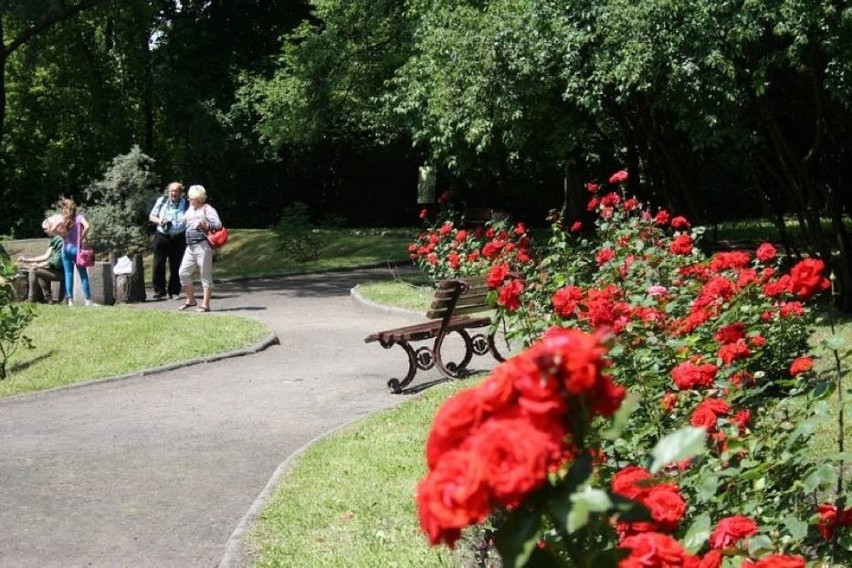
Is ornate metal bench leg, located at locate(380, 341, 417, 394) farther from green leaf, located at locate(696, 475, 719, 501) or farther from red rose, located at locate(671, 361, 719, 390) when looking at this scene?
green leaf, located at locate(696, 475, 719, 501)

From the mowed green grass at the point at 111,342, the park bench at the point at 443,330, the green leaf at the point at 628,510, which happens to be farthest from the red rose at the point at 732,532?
the mowed green grass at the point at 111,342

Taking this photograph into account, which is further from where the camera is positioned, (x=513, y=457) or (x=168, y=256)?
(x=168, y=256)

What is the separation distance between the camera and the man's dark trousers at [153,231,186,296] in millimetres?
19344

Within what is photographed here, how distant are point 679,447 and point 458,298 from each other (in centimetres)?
929

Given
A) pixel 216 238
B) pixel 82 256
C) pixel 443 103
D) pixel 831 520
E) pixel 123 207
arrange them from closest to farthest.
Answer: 1. pixel 831 520
2. pixel 216 238
3. pixel 443 103
4. pixel 82 256
5. pixel 123 207

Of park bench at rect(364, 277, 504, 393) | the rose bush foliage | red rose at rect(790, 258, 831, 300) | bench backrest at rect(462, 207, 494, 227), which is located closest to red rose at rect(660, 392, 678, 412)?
the rose bush foliage

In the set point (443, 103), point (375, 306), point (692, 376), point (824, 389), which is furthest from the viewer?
point (375, 306)

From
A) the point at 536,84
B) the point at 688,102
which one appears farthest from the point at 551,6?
the point at 688,102

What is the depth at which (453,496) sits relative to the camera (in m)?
1.77

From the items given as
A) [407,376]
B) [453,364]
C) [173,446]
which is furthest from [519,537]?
[453,364]

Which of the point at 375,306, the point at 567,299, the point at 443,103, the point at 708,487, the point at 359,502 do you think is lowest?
the point at 375,306

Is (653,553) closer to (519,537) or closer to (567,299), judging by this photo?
(519,537)

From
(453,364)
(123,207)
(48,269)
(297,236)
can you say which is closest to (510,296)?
(453,364)

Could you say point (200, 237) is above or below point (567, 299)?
below
